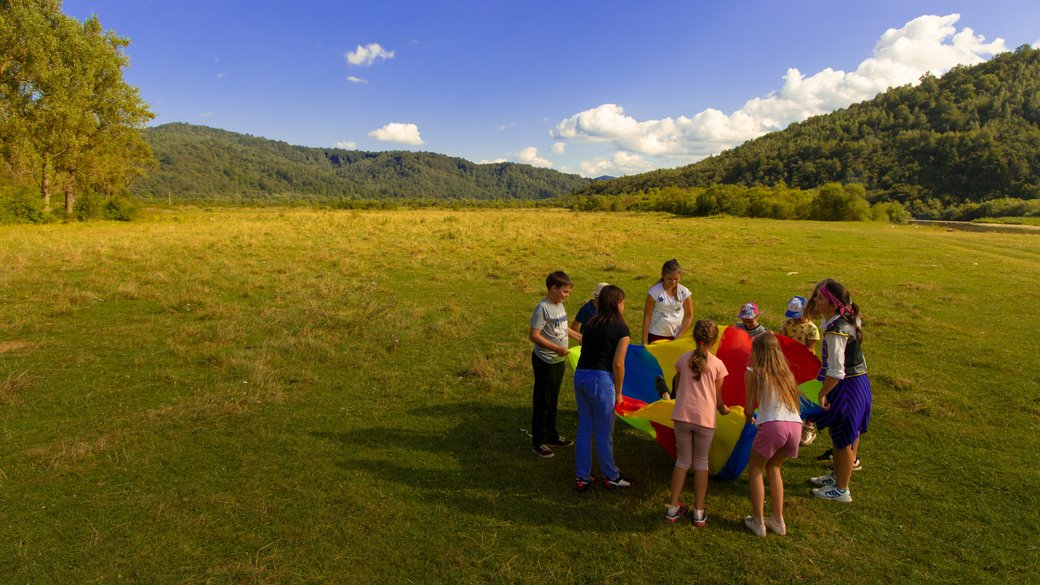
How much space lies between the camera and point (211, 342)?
32.2ft

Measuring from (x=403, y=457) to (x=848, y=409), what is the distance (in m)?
4.54

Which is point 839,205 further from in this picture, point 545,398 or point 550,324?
point 550,324

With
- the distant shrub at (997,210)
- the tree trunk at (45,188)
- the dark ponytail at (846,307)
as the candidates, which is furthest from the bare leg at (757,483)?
the distant shrub at (997,210)

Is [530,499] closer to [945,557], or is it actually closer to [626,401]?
[626,401]

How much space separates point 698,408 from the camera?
14.2 feet

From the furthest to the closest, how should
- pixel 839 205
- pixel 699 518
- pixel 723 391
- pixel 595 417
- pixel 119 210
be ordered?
pixel 839 205
pixel 119 210
pixel 723 391
pixel 595 417
pixel 699 518

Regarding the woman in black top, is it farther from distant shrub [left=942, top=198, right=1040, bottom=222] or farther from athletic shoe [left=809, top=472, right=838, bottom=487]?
distant shrub [left=942, top=198, right=1040, bottom=222]

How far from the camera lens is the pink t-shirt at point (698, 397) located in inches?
169

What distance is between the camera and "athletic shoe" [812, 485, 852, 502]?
16.1 ft

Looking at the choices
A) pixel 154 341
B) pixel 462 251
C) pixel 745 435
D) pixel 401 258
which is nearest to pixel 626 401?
pixel 745 435

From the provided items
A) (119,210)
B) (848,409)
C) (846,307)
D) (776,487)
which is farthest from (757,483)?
(119,210)

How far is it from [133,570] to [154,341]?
24.5 ft

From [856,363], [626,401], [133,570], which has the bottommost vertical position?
[133,570]

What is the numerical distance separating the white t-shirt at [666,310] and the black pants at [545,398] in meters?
1.64
